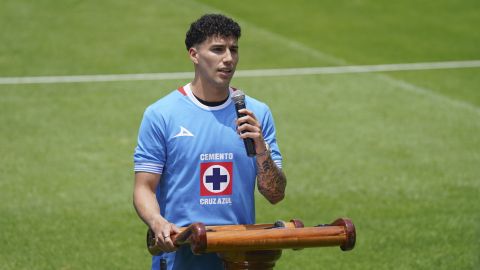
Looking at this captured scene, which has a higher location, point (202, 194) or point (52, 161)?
point (202, 194)

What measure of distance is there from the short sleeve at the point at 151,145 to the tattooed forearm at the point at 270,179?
65 centimetres

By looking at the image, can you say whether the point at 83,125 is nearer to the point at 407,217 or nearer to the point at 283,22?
the point at 407,217

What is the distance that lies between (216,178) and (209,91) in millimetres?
562

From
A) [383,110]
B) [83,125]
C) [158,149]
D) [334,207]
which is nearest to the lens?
[158,149]

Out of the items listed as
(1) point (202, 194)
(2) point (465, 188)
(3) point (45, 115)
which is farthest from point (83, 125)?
(1) point (202, 194)

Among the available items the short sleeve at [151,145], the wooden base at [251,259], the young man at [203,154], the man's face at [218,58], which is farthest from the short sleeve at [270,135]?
the wooden base at [251,259]

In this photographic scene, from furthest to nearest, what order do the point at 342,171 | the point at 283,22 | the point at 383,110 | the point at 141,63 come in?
the point at 283,22, the point at 141,63, the point at 383,110, the point at 342,171

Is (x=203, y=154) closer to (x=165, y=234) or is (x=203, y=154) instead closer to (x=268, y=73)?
(x=165, y=234)

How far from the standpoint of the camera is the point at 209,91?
650 cm

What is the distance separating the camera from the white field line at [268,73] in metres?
17.4

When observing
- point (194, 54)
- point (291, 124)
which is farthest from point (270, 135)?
point (291, 124)

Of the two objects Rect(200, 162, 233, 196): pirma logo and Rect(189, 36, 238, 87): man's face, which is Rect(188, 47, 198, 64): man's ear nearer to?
Rect(189, 36, 238, 87): man's face

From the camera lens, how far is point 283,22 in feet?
68.3

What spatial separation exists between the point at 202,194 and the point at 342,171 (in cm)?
707
